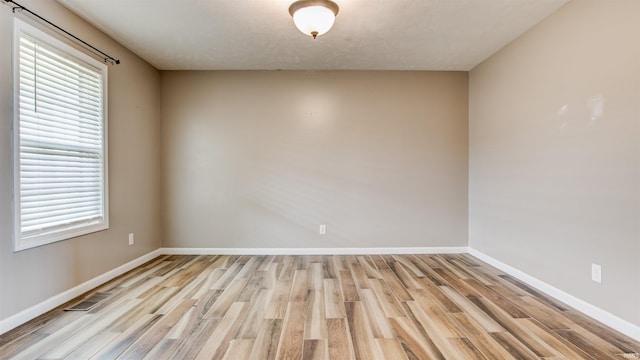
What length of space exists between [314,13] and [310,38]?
0.80 metres

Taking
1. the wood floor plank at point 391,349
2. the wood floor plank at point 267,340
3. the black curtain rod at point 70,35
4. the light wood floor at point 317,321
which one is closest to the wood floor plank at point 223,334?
the light wood floor at point 317,321

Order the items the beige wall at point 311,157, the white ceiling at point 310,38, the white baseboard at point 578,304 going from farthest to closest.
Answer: the beige wall at point 311,157 → the white ceiling at point 310,38 → the white baseboard at point 578,304

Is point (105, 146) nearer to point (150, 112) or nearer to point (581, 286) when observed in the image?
point (150, 112)

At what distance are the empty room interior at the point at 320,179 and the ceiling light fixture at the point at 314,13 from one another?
17 mm

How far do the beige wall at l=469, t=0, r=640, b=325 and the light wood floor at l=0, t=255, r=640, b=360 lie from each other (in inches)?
13.8

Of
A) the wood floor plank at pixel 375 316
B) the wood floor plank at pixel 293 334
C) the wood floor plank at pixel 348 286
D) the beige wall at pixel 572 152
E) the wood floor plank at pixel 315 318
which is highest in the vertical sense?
the beige wall at pixel 572 152

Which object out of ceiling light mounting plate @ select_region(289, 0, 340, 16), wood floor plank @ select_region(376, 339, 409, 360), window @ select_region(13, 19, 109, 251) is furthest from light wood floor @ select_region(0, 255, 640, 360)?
ceiling light mounting plate @ select_region(289, 0, 340, 16)

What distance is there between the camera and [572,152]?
2.52m

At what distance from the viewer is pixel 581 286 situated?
2.44 metres

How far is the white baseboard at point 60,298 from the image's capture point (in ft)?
6.95

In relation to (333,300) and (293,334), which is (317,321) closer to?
(293,334)

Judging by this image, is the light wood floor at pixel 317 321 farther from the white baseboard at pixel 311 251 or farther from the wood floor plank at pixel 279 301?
the white baseboard at pixel 311 251

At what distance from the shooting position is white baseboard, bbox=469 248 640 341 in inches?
81.0

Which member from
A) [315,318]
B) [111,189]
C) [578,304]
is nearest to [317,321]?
[315,318]
